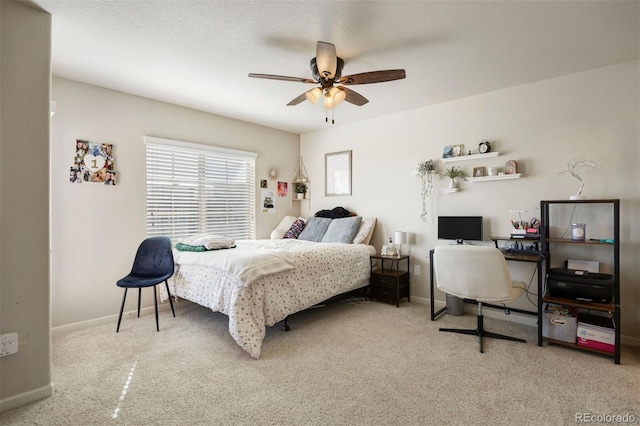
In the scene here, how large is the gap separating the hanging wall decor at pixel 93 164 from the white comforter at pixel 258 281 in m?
1.11

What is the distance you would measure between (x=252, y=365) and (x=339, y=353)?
2.32 feet

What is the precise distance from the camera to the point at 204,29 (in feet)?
7.46

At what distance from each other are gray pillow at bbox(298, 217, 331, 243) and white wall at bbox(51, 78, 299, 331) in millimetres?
2022

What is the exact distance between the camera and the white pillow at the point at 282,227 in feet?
15.8

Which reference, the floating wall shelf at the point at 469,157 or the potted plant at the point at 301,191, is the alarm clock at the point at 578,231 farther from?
the potted plant at the point at 301,191

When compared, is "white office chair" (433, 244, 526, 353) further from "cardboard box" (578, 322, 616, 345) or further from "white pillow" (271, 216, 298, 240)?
"white pillow" (271, 216, 298, 240)

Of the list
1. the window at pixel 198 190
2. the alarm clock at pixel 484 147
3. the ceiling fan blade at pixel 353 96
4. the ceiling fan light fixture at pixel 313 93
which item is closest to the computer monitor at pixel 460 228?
the alarm clock at pixel 484 147

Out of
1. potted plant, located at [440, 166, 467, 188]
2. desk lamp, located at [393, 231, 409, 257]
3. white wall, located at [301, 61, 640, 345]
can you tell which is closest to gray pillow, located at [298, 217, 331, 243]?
white wall, located at [301, 61, 640, 345]

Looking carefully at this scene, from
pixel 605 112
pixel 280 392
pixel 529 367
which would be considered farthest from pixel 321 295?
pixel 605 112

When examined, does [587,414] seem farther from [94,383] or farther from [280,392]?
[94,383]

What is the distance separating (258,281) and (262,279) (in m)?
0.04

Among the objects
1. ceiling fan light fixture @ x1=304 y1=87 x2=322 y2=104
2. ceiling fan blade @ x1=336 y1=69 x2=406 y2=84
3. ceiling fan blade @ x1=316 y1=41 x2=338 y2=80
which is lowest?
ceiling fan light fixture @ x1=304 y1=87 x2=322 y2=104

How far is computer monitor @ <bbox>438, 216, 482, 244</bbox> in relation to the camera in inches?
139

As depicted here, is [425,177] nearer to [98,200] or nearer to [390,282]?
[390,282]
